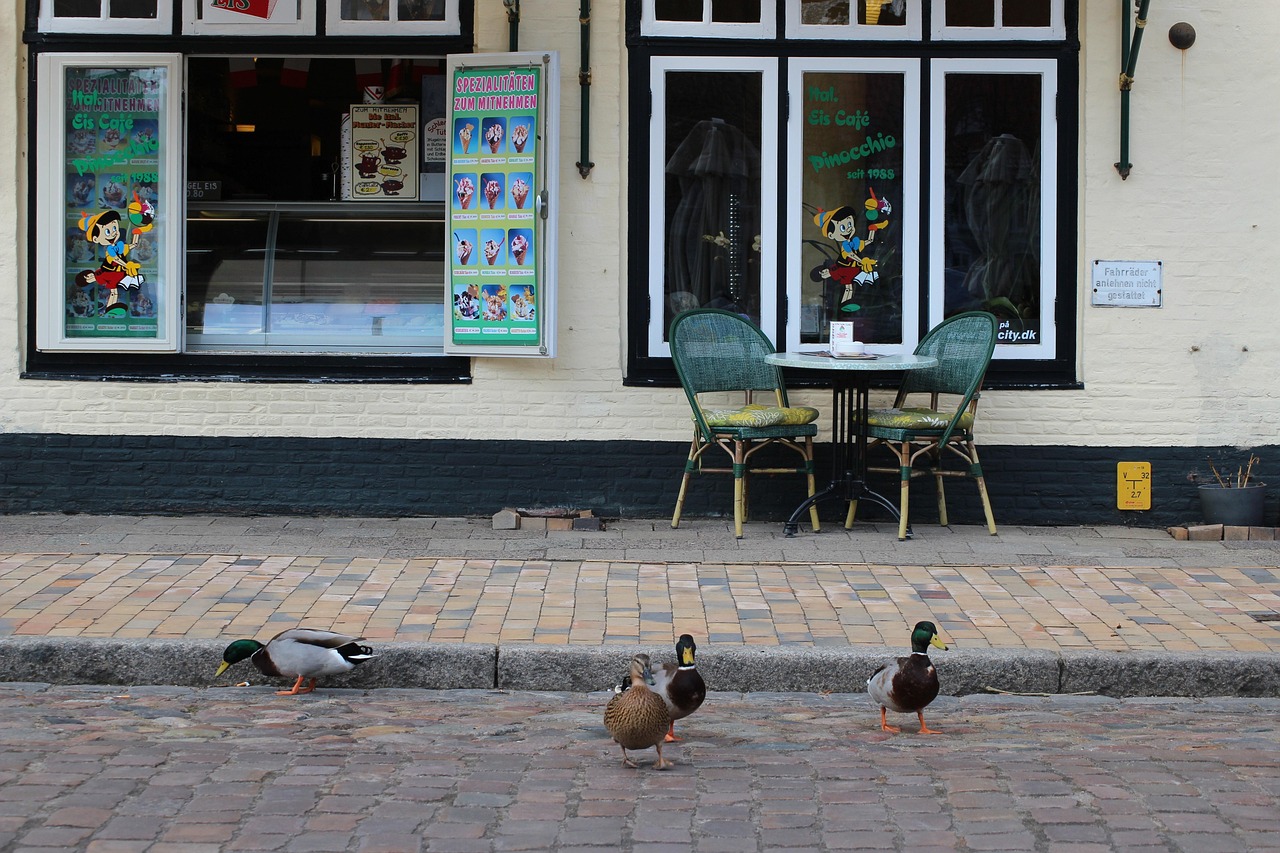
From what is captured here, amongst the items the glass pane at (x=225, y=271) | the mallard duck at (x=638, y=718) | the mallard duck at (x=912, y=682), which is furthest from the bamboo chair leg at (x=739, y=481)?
the mallard duck at (x=638, y=718)

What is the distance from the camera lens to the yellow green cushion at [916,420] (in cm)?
868

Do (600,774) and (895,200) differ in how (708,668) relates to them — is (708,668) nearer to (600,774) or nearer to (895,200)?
(600,774)

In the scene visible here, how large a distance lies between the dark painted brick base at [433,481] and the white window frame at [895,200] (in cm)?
92

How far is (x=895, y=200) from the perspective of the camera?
30.8 feet

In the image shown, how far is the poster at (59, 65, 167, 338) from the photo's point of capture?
9305mm

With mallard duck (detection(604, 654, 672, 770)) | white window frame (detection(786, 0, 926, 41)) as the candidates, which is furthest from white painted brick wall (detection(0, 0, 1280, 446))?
mallard duck (detection(604, 654, 672, 770))

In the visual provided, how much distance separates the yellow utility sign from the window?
690mm

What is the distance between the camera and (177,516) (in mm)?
9367

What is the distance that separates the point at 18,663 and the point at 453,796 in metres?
2.56

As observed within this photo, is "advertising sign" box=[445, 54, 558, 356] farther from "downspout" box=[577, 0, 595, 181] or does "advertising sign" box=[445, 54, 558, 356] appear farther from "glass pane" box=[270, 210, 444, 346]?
"glass pane" box=[270, 210, 444, 346]

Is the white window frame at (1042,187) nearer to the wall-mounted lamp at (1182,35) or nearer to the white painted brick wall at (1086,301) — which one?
the white painted brick wall at (1086,301)

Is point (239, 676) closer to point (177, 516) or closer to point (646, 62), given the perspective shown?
point (177, 516)

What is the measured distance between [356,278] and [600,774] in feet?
17.7

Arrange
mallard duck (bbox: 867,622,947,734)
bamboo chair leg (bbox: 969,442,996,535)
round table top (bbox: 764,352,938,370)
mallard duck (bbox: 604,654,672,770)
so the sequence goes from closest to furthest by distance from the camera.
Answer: mallard duck (bbox: 604,654,672,770) < mallard duck (bbox: 867,622,947,734) < round table top (bbox: 764,352,938,370) < bamboo chair leg (bbox: 969,442,996,535)
